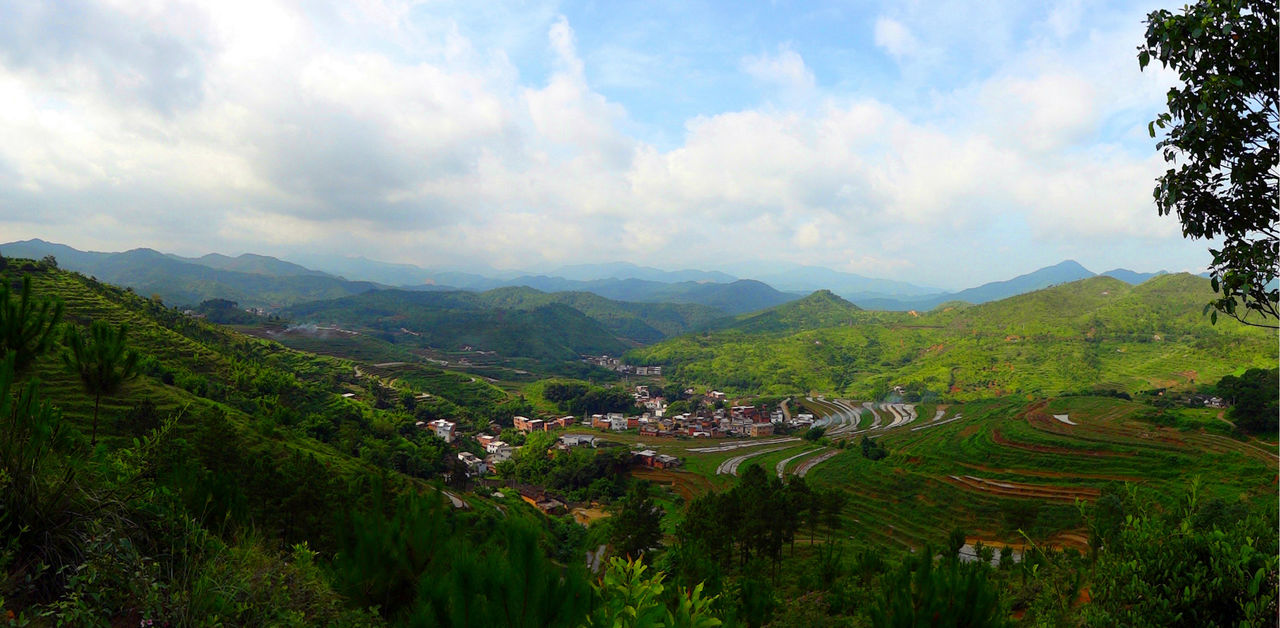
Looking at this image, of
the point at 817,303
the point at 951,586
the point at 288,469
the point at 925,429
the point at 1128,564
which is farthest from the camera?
the point at 817,303

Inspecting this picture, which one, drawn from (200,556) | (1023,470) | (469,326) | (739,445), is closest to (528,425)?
(739,445)

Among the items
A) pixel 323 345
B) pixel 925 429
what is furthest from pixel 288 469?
pixel 323 345

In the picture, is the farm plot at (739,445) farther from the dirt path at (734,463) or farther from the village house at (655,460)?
the village house at (655,460)

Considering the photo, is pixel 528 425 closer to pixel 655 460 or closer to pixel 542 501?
Result: pixel 655 460

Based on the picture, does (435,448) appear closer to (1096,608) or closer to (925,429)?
(1096,608)

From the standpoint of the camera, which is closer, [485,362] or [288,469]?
[288,469]

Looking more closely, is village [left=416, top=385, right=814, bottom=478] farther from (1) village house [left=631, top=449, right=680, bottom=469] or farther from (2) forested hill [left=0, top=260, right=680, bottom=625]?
(2) forested hill [left=0, top=260, right=680, bottom=625]

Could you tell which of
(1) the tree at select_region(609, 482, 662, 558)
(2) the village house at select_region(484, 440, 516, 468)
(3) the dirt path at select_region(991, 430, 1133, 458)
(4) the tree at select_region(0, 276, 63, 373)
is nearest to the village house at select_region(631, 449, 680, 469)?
(2) the village house at select_region(484, 440, 516, 468)

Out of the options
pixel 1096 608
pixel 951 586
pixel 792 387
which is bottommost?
pixel 792 387
